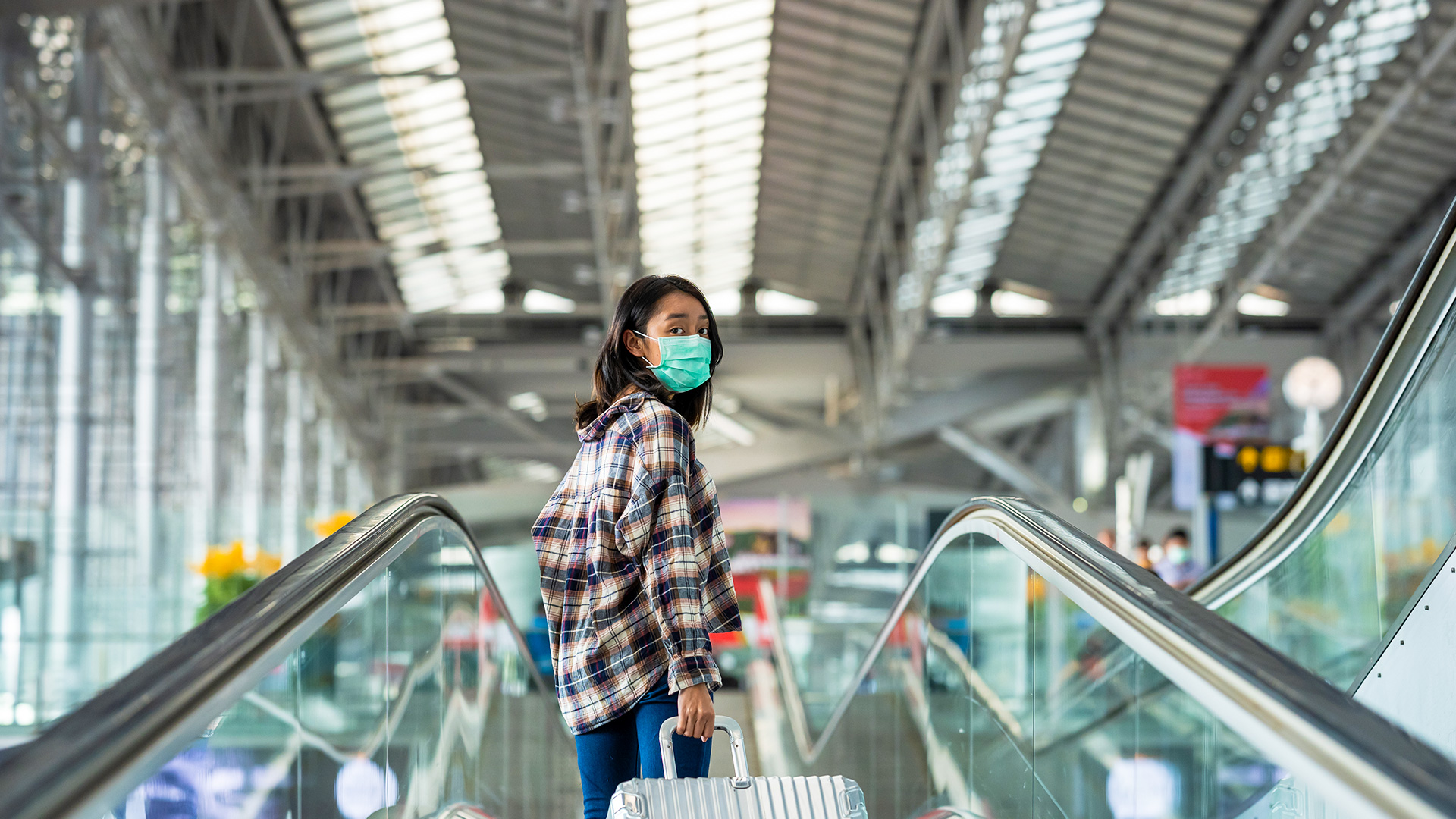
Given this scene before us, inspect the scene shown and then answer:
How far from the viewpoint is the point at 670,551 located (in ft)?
8.16

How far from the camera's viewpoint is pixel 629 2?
1752cm

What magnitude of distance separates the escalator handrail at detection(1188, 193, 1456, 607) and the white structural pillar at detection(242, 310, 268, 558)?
61.0ft

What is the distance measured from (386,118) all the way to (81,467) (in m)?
9.52

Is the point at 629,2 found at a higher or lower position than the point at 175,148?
higher

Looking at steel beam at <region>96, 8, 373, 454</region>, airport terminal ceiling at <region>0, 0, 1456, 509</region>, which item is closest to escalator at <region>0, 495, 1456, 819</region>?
airport terminal ceiling at <region>0, 0, 1456, 509</region>

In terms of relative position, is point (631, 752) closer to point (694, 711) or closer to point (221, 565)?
point (694, 711)

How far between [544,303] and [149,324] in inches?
687

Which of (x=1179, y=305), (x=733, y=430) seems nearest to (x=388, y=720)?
(x=1179, y=305)

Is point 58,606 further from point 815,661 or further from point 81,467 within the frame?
point 815,661

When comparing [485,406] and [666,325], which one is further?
[485,406]

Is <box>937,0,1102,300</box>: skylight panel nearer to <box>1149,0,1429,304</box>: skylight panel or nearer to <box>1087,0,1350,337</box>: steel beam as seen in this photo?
<box>1087,0,1350,337</box>: steel beam

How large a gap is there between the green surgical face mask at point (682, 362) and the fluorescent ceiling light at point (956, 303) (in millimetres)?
29031

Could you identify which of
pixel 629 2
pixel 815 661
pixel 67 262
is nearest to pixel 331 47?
pixel 629 2

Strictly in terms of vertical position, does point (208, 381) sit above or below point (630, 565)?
above
